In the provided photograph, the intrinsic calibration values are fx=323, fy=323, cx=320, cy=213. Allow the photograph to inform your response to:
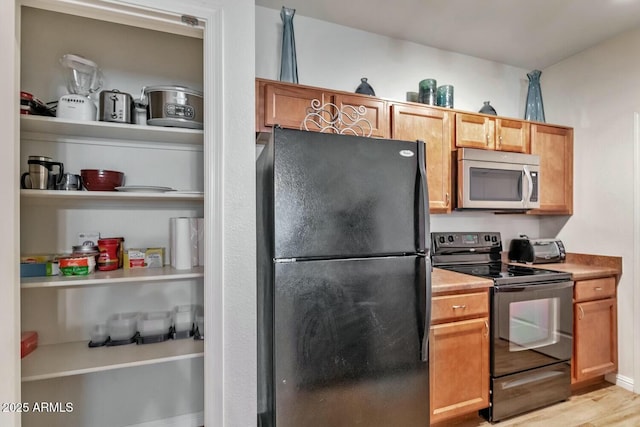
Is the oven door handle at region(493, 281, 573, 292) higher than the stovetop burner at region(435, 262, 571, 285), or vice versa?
the stovetop burner at region(435, 262, 571, 285)

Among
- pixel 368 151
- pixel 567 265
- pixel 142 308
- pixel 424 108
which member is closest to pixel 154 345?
pixel 142 308

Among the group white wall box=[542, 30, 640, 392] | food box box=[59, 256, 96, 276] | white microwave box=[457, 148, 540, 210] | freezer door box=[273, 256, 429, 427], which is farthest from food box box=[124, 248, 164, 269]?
white wall box=[542, 30, 640, 392]

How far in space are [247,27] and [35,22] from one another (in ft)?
3.65

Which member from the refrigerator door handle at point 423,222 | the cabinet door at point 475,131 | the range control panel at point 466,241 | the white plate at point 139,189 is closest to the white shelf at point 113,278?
the white plate at point 139,189

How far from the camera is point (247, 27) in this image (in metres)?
1.39

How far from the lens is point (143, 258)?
Result: 1658 mm

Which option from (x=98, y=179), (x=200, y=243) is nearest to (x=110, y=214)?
(x=98, y=179)

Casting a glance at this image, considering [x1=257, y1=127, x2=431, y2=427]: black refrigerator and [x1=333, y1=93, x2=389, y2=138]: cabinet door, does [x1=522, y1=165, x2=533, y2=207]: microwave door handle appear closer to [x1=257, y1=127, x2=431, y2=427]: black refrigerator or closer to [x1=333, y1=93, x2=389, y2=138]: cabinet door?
[x1=333, y1=93, x2=389, y2=138]: cabinet door

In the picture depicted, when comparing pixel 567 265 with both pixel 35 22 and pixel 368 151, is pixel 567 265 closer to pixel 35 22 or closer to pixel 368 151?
pixel 368 151

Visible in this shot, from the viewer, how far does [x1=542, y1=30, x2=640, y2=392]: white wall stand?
245cm

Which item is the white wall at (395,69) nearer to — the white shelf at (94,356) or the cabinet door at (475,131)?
the cabinet door at (475,131)

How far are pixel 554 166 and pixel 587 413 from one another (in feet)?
6.19

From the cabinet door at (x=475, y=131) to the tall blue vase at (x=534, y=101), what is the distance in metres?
0.64

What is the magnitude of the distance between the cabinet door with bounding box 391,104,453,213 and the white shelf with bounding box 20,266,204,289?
1.64 m
